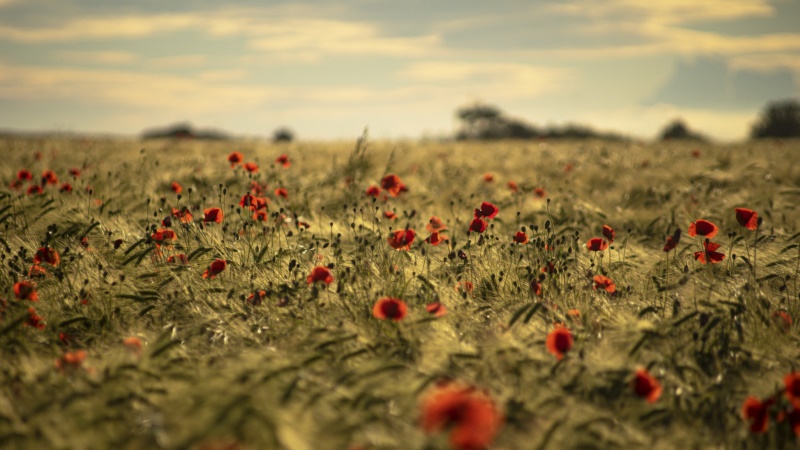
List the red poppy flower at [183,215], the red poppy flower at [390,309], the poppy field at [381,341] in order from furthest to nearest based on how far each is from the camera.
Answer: the red poppy flower at [183,215]
the red poppy flower at [390,309]
the poppy field at [381,341]

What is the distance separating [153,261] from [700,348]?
109 inches

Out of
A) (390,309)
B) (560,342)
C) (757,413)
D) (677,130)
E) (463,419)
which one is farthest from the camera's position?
(677,130)

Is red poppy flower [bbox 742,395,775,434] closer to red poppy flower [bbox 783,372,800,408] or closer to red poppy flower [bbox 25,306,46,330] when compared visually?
red poppy flower [bbox 783,372,800,408]

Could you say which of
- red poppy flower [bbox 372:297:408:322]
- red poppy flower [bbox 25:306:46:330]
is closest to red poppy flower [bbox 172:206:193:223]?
red poppy flower [bbox 25:306:46:330]

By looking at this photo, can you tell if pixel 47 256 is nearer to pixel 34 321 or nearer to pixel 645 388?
pixel 34 321

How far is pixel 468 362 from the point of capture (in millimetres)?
2182

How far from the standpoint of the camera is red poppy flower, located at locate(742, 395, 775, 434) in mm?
1864

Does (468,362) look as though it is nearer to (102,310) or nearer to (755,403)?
(755,403)

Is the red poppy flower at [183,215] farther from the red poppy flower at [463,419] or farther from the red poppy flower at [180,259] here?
the red poppy flower at [463,419]

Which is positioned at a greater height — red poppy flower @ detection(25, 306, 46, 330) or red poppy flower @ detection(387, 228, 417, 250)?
red poppy flower @ detection(387, 228, 417, 250)

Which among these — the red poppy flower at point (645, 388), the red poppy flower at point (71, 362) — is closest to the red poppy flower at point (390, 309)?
the red poppy flower at point (645, 388)

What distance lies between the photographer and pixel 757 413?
6.12 feet

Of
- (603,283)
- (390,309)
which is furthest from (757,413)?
(390,309)

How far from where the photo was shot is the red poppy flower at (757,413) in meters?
1.86
